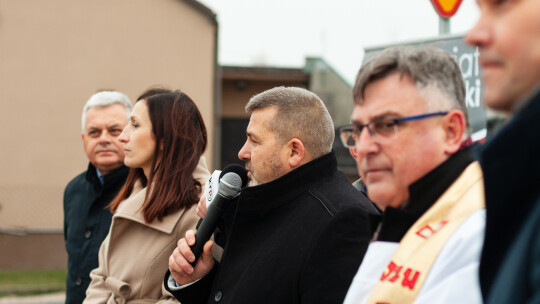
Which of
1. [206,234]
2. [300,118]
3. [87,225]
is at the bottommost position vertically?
[87,225]

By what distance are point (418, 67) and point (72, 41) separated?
53.2 ft

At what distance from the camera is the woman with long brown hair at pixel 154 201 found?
3744mm

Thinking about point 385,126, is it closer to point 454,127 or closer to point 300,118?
point 454,127

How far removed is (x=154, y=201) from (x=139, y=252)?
29 cm

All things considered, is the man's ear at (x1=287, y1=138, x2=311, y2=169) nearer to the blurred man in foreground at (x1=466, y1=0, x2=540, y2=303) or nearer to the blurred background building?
the blurred man in foreground at (x1=466, y1=0, x2=540, y2=303)

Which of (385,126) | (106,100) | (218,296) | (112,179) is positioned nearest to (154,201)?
(218,296)

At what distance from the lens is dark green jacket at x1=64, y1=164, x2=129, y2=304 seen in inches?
185

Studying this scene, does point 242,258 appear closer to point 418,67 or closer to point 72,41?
point 418,67

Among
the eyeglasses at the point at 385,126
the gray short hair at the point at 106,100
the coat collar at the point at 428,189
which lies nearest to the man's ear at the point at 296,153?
the eyeglasses at the point at 385,126

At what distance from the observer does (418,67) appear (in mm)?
2107

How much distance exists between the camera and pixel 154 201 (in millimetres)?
3811

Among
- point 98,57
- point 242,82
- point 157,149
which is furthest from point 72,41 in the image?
point 157,149

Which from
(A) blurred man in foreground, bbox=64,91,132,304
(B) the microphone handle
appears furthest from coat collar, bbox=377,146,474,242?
(A) blurred man in foreground, bbox=64,91,132,304

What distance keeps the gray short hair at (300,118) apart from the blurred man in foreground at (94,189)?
6.20ft
